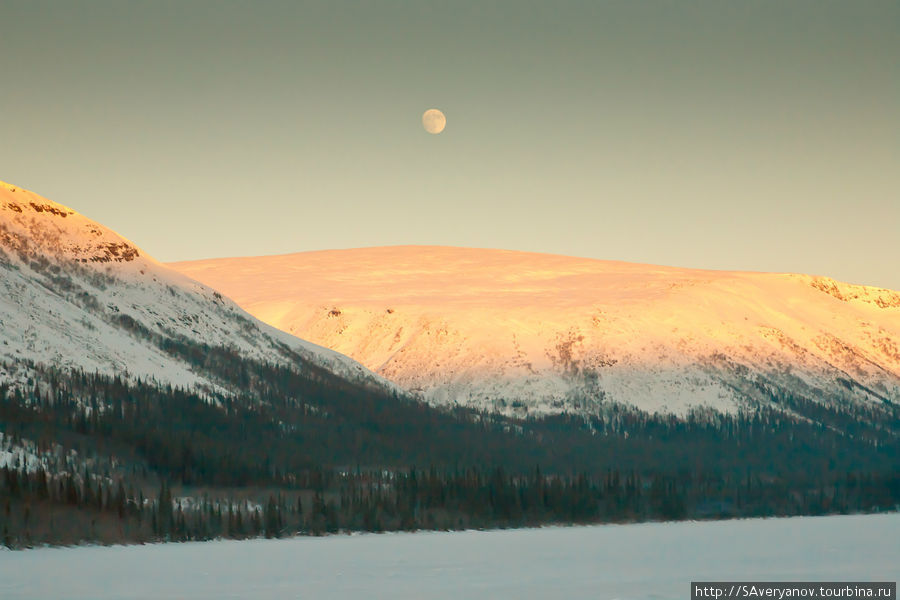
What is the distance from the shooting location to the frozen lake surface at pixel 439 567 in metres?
114

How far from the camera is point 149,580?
129 metres

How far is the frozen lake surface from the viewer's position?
11438 cm

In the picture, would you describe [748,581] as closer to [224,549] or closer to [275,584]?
[275,584]

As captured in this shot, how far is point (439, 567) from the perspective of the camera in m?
145

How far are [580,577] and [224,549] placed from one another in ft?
224

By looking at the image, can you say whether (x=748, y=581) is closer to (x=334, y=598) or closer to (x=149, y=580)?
(x=334, y=598)

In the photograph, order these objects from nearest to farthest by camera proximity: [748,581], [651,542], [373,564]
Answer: [748,581], [373,564], [651,542]

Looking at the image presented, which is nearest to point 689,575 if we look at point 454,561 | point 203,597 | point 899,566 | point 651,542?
point 899,566

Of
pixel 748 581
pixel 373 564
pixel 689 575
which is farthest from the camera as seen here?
pixel 373 564

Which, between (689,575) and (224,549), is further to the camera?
(224,549)

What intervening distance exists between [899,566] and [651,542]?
2495 inches

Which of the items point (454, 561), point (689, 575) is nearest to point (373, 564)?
point (454, 561)

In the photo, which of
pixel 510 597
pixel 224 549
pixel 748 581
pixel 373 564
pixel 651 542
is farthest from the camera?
pixel 651 542

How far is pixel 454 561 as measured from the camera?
15512 cm
